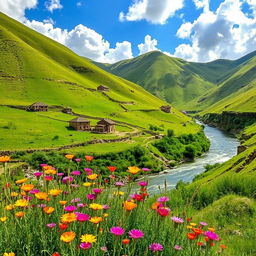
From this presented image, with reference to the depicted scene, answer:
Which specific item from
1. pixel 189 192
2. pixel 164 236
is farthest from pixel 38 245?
pixel 189 192

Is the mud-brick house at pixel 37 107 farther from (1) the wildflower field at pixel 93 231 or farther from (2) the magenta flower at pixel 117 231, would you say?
(2) the magenta flower at pixel 117 231

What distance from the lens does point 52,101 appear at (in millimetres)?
113625

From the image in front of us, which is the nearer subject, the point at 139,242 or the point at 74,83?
the point at 139,242

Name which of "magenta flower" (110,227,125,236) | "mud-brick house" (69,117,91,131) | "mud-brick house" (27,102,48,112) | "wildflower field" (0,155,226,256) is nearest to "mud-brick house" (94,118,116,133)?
"mud-brick house" (69,117,91,131)

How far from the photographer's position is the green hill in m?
68.5

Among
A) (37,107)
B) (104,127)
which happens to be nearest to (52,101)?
(37,107)

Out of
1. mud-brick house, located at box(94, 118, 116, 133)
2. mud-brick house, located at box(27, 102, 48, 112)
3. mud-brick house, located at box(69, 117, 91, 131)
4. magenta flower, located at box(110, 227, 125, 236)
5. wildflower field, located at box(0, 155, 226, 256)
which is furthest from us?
mud-brick house, located at box(27, 102, 48, 112)

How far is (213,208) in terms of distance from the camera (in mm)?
9992

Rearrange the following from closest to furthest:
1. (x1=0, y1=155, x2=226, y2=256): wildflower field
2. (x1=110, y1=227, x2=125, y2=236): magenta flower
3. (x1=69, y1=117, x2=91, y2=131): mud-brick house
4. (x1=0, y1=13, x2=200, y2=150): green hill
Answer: (x1=110, y1=227, x2=125, y2=236): magenta flower
(x1=0, y1=155, x2=226, y2=256): wildflower field
(x1=0, y1=13, x2=200, y2=150): green hill
(x1=69, y1=117, x2=91, y2=131): mud-brick house

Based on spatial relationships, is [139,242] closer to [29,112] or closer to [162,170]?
[162,170]

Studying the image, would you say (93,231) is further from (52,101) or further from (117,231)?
(52,101)

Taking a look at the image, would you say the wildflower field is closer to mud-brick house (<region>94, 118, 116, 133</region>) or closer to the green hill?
the green hill

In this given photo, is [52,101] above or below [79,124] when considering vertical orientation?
above

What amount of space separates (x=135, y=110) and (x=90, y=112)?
28.8 m
